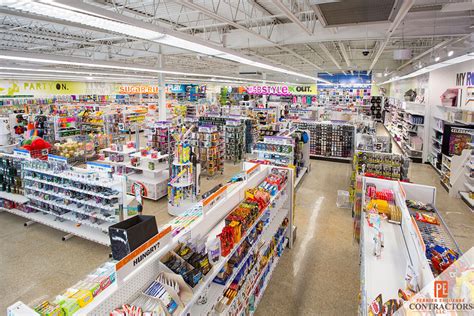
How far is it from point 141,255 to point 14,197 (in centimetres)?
646

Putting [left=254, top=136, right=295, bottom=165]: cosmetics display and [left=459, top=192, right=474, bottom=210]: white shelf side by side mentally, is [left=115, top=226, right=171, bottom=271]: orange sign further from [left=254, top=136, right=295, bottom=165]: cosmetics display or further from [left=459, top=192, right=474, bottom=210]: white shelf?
[left=459, top=192, right=474, bottom=210]: white shelf

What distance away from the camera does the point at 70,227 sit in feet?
20.1

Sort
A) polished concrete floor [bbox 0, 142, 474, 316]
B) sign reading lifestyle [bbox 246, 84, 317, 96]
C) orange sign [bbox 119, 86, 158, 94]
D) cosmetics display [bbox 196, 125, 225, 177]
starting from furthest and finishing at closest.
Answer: sign reading lifestyle [bbox 246, 84, 317, 96] < orange sign [bbox 119, 86, 158, 94] < cosmetics display [bbox 196, 125, 225, 177] < polished concrete floor [bbox 0, 142, 474, 316]

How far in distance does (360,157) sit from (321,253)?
2.73m

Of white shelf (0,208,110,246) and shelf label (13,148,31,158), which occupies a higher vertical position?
shelf label (13,148,31,158)

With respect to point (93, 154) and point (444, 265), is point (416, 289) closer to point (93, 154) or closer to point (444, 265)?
point (444, 265)

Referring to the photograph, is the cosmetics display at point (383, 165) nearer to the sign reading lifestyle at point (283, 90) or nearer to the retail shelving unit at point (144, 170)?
the retail shelving unit at point (144, 170)

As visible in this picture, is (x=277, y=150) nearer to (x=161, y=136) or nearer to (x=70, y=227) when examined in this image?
(x=161, y=136)

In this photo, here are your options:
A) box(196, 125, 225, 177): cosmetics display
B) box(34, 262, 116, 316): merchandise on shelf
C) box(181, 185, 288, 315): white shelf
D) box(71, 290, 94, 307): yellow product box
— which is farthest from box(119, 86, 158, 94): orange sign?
box(71, 290, 94, 307): yellow product box

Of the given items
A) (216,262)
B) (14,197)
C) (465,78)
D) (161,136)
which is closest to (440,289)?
(216,262)

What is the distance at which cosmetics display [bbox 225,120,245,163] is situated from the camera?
1249cm

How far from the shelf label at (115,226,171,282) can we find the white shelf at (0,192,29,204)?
5866mm

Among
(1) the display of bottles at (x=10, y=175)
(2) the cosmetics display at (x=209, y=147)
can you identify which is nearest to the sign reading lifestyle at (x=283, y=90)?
(2) the cosmetics display at (x=209, y=147)

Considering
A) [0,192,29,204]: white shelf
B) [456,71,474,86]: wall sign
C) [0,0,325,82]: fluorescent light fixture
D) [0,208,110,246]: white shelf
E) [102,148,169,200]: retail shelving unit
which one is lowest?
[0,208,110,246]: white shelf
